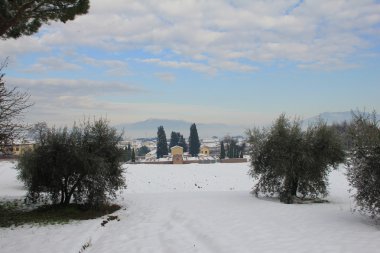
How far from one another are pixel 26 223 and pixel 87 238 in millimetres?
4036

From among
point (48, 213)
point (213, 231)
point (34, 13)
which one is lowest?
point (48, 213)

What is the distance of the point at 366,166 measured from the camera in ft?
40.1

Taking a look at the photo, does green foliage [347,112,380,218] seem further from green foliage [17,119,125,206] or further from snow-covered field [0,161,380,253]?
green foliage [17,119,125,206]

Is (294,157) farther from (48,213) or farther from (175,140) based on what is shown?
(175,140)

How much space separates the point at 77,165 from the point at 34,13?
6914 mm

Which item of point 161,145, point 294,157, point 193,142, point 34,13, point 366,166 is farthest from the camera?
point 161,145

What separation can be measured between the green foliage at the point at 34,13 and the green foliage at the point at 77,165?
4886 mm

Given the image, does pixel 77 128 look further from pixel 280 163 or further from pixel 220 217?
pixel 280 163

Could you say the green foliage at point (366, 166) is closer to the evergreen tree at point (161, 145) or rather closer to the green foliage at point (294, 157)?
the green foliage at point (294, 157)

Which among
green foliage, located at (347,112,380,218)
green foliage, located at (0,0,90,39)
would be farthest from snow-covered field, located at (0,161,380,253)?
green foliage, located at (0,0,90,39)

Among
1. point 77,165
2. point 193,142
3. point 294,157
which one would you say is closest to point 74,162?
point 77,165

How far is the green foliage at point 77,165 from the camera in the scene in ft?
60.2

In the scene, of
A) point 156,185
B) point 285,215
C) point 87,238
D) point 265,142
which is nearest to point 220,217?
point 285,215

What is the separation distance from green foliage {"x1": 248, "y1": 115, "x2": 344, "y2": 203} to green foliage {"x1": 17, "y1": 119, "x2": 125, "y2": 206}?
7354 mm
